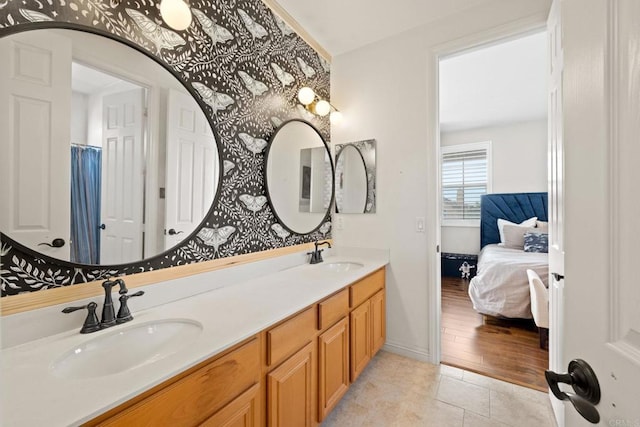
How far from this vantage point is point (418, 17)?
2.05 metres

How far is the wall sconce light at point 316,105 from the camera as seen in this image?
2088 millimetres

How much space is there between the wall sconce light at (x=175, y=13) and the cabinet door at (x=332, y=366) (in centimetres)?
163

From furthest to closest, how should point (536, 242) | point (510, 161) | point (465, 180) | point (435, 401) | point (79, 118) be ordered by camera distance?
point (465, 180) → point (510, 161) → point (536, 242) → point (435, 401) → point (79, 118)

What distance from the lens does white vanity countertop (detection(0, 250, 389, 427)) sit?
1.88ft

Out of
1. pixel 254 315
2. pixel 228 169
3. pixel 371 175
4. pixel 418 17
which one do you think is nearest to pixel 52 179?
pixel 228 169

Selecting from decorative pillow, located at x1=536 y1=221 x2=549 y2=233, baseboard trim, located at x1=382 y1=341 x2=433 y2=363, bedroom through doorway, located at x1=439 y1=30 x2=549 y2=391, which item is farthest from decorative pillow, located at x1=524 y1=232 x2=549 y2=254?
baseboard trim, located at x1=382 y1=341 x2=433 y2=363

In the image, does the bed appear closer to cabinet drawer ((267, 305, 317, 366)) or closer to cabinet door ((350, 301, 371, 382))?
cabinet door ((350, 301, 371, 382))

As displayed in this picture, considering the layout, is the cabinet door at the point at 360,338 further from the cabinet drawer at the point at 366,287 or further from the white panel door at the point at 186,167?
the white panel door at the point at 186,167

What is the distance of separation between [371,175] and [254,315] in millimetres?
1671

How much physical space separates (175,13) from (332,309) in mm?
1619

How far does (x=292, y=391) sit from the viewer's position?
3.81 ft

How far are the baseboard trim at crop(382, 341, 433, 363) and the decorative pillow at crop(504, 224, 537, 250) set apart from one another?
2623mm

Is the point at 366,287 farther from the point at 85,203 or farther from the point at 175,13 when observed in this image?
the point at 175,13

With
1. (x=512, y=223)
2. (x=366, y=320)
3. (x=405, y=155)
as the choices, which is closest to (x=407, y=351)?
(x=366, y=320)
